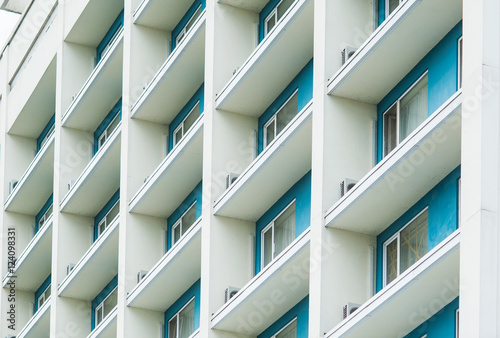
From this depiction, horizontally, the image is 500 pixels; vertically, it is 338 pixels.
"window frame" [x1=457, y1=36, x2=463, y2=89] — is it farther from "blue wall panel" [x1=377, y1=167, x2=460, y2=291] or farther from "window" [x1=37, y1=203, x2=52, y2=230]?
"window" [x1=37, y1=203, x2=52, y2=230]

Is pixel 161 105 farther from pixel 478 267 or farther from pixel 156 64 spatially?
pixel 478 267

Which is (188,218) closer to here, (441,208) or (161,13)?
(161,13)

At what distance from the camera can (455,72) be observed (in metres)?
28.8

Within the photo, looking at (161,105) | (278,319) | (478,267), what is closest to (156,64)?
(161,105)

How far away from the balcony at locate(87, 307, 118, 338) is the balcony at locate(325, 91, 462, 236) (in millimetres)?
12302

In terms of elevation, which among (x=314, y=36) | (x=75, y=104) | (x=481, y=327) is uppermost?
(x=75, y=104)

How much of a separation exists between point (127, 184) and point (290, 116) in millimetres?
7085

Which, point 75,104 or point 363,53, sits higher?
point 75,104

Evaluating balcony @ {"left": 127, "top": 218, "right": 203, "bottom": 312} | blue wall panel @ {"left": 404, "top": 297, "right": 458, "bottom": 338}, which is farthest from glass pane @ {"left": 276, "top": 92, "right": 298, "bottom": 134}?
blue wall panel @ {"left": 404, "top": 297, "right": 458, "bottom": 338}

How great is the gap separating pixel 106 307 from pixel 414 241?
17930 millimetres

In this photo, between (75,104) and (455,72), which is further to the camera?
(75,104)

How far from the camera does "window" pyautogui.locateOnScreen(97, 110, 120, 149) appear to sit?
154 feet

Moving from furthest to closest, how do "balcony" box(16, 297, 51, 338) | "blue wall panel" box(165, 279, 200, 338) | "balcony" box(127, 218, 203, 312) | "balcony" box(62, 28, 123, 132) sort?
"balcony" box(16, 297, 51, 338) → "balcony" box(62, 28, 123, 132) → "blue wall panel" box(165, 279, 200, 338) → "balcony" box(127, 218, 203, 312)

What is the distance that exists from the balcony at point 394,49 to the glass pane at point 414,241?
314 cm
